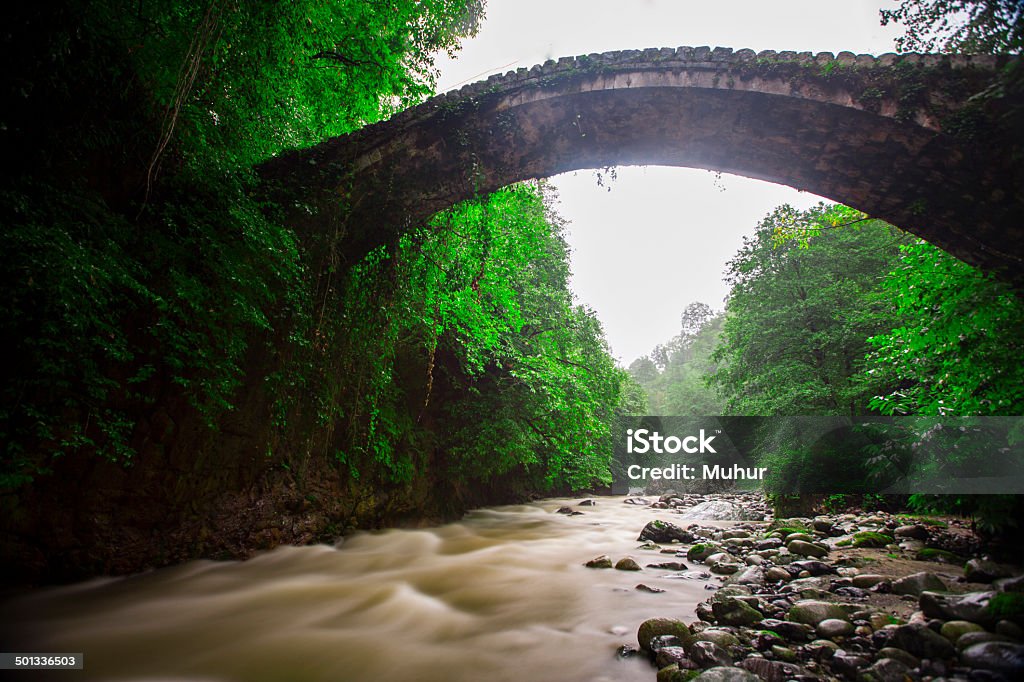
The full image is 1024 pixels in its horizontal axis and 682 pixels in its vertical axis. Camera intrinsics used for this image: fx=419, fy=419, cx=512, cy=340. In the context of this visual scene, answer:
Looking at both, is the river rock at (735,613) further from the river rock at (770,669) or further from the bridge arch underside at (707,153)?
the bridge arch underside at (707,153)

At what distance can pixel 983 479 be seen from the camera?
4.55 m

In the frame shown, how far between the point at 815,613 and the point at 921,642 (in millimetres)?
687

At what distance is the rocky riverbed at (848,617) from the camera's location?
2408 mm

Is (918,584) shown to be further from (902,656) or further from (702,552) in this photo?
(702,552)

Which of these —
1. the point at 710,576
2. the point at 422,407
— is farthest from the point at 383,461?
the point at 710,576

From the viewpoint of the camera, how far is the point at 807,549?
5.42 meters

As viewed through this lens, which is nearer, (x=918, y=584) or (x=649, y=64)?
(x=918, y=584)

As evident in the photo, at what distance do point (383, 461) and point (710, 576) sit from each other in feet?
16.0

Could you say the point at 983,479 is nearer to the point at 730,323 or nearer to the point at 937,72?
the point at 937,72

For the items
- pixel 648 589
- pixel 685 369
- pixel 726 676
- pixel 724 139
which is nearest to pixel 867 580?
pixel 648 589

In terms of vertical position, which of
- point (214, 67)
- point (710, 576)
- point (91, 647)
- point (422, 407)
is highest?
Answer: point (214, 67)

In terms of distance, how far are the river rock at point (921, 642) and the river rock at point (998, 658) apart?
0.30 feet

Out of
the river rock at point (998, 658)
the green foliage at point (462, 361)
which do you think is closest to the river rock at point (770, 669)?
the river rock at point (998, 658)

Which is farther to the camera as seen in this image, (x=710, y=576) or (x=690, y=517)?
(x=690, y=517)
